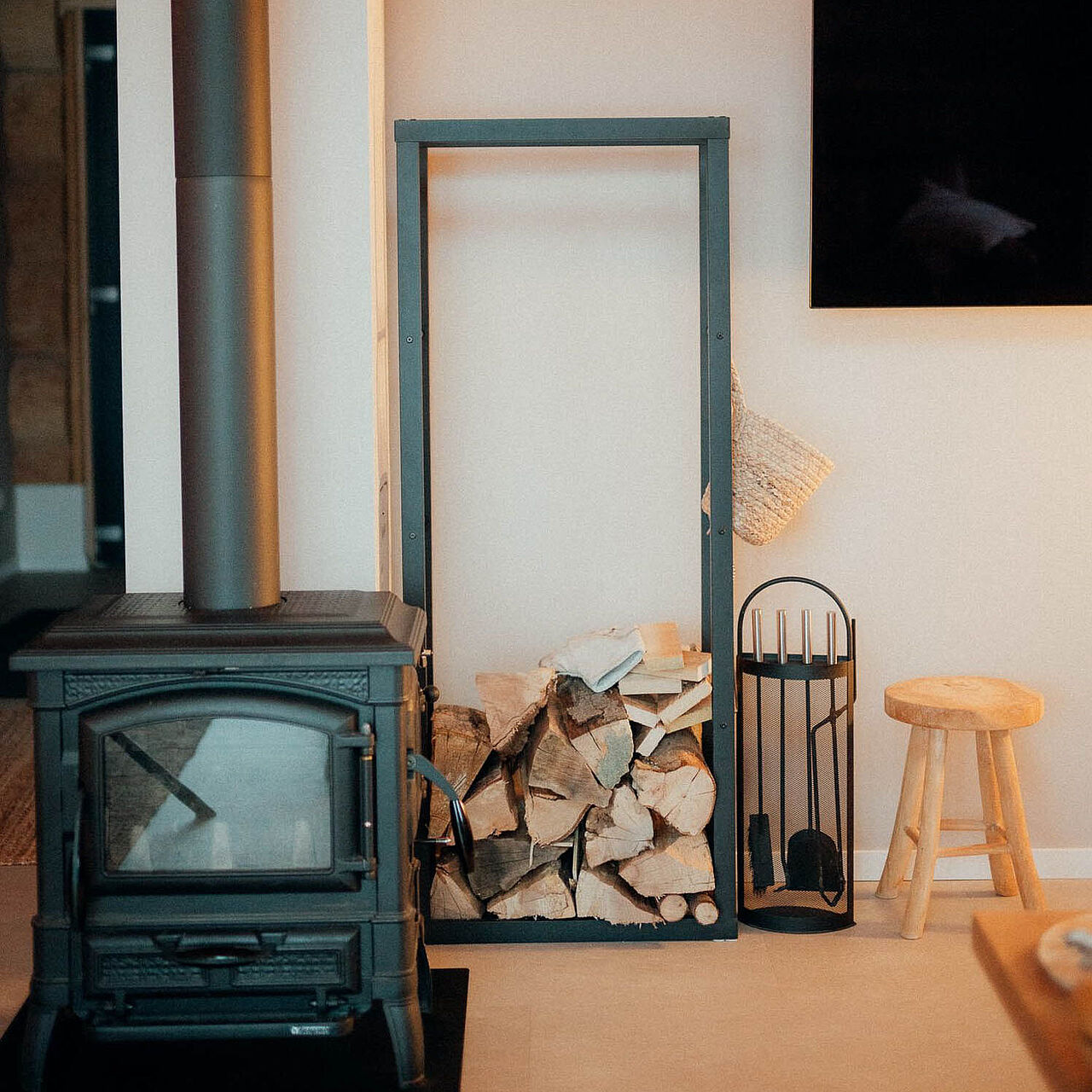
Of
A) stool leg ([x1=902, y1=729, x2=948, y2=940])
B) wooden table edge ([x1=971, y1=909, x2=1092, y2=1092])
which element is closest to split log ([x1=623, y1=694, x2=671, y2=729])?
stool leg ([x1=902, y1=729, x2=948, y2=940])

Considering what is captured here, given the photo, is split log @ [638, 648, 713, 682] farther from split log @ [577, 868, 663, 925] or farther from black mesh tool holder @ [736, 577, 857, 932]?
split log @ [577, 868, 663, 925]

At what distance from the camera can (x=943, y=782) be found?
2678 millimetres

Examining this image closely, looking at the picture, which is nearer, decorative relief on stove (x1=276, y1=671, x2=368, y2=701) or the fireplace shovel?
decorative relief on stove (x1=276, y1=671, x2=368, y2=701)

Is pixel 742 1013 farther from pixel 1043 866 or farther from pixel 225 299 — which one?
pixel 225 299

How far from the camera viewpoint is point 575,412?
114 inches

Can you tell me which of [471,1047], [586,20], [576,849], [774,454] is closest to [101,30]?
[586,20]

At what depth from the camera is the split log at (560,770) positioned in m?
2.57

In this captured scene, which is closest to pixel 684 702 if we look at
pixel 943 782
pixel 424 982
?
pixel 943 782

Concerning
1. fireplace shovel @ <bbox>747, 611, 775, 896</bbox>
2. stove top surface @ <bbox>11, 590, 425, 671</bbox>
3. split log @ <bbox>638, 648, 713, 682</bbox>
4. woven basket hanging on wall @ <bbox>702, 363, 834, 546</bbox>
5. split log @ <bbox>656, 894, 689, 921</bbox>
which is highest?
woven basket hanging on wall @ <bbox>702, 363, 834, 546</bbox>

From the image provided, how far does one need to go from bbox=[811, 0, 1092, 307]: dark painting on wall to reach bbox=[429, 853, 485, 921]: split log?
141 cm

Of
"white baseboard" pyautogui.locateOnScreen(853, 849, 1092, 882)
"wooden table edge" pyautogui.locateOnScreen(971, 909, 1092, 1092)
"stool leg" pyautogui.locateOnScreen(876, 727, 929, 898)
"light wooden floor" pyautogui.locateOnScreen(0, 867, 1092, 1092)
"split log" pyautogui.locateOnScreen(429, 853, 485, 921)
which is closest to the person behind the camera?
"wooden table edge" pyautogui.locateOnScreen(971, 909, 1092, 1092)

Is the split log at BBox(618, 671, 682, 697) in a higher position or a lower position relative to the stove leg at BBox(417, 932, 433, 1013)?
higher

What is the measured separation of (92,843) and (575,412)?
1.37m

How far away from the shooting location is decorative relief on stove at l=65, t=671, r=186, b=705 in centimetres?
202
